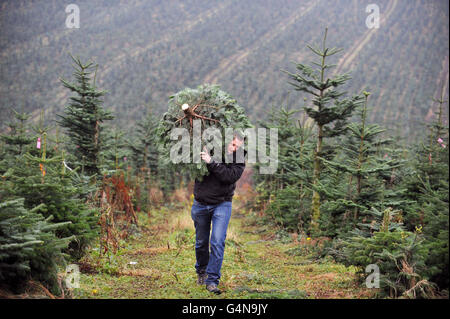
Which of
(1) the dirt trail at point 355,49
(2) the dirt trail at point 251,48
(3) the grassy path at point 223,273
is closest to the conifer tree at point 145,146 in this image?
(3) the grassy path at point 223,273

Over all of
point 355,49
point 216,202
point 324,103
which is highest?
point 355,49

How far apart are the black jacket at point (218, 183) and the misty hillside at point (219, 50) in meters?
31.2

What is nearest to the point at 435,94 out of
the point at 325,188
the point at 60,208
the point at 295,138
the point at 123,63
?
the point at 123,63

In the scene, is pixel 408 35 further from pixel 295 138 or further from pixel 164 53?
pixel 295 138

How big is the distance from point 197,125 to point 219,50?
61.9 metres

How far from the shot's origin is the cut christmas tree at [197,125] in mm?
4742

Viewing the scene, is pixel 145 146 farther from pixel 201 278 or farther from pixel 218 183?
pixel 218 183

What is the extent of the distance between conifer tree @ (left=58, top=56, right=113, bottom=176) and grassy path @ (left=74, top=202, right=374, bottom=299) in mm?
2398

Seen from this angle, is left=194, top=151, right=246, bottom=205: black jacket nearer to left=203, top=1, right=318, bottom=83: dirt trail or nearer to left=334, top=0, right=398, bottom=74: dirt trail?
left=203, top=1, right=318, bottom=83: dirt trail

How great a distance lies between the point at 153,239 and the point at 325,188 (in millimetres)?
4200

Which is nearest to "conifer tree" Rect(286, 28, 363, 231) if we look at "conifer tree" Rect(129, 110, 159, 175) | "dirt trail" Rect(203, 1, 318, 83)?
"conifer tree" Rect(129, 110, 159, 175)

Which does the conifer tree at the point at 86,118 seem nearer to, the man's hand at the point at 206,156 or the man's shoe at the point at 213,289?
the man's hand at the point at 206,156

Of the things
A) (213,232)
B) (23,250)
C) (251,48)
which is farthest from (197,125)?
(251,48)

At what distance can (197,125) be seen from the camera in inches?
188
